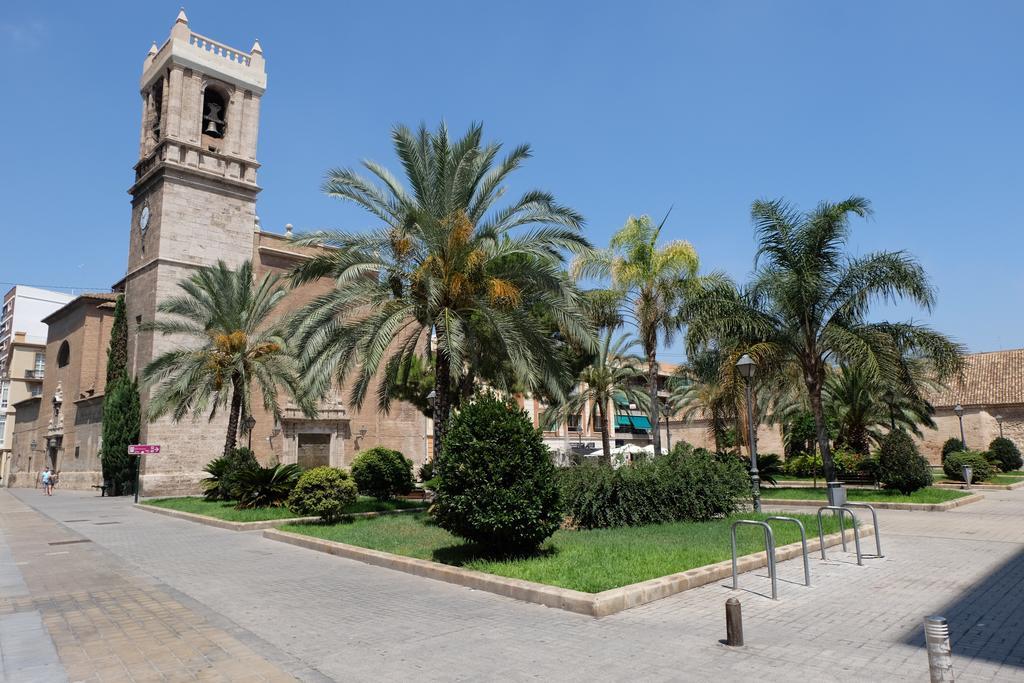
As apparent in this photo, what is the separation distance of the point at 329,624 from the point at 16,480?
6133 cm

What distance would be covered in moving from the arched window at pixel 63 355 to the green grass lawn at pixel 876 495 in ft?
141

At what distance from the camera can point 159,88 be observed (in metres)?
35.8

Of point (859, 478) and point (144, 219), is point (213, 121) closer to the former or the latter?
point (144, 219)

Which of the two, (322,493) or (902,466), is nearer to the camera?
(322,493)

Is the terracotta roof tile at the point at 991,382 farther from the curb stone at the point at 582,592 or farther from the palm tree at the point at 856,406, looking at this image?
the curb stone at the point at 582,592

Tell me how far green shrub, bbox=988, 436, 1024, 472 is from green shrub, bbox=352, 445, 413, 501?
2988 cm

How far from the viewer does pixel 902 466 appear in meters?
18.7

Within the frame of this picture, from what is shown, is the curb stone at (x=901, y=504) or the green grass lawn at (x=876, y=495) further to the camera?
the green grass lawn at (x=876, y=495)

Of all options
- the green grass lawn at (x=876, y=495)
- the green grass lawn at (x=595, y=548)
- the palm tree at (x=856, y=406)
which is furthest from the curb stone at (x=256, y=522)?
the palm tree at (x=856, y=406)

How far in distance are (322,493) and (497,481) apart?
7649 millimetres

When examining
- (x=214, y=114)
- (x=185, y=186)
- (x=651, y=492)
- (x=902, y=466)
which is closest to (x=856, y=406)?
(x=902, y=466)

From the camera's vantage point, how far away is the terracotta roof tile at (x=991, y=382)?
39062 millimetres

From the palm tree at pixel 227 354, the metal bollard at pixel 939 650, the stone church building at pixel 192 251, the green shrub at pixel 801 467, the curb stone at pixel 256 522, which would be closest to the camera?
the metal bollard at pixel 939 650

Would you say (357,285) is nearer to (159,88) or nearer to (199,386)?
(199,386)
